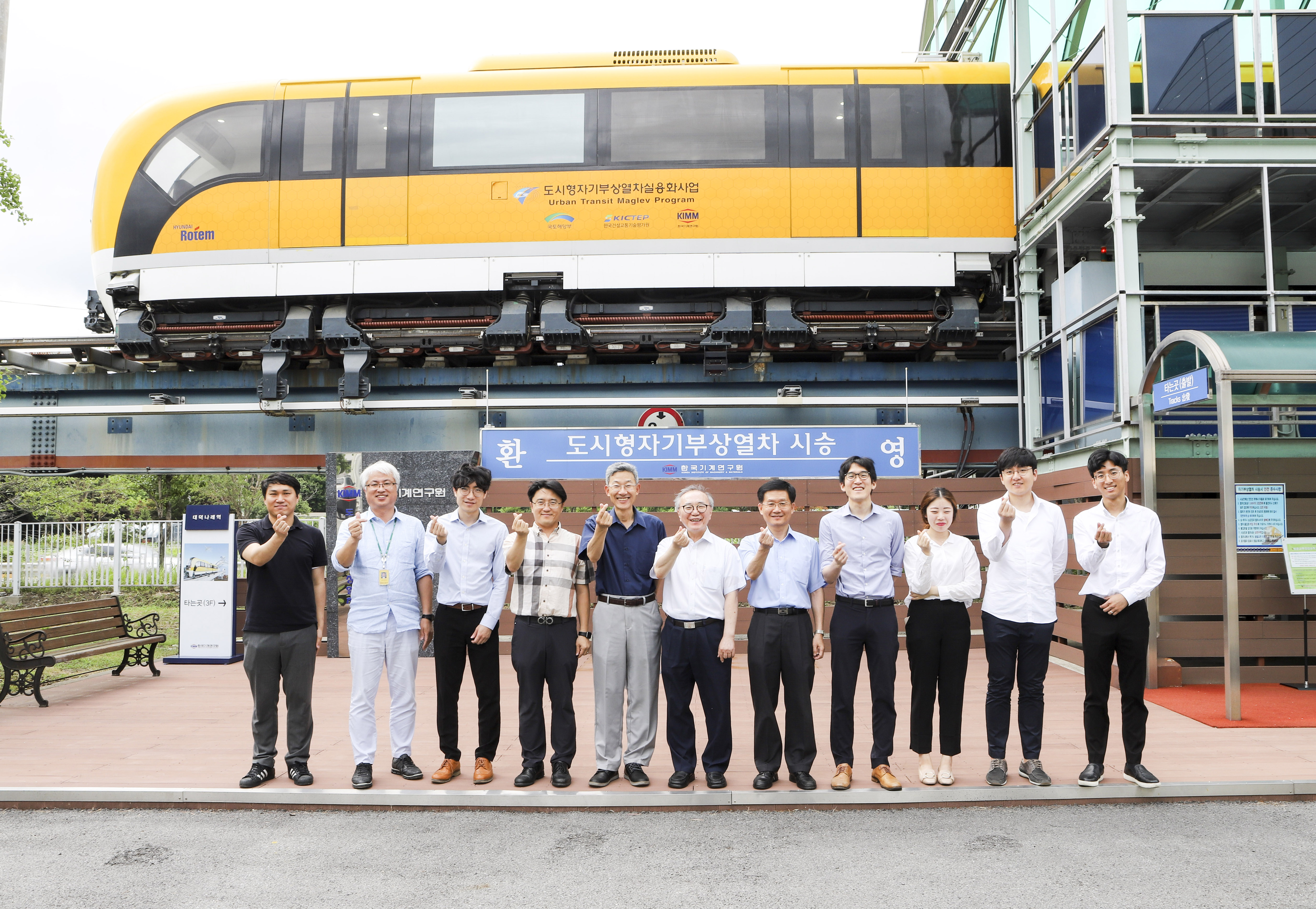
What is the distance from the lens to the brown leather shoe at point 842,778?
4.29m

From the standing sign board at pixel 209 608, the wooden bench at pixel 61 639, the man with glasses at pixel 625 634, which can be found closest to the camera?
the man with glasses at pixel 625 634

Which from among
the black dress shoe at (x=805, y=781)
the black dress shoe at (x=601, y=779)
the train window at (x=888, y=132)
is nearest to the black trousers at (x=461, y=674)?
the black dress shoe at (x=601, y=779)

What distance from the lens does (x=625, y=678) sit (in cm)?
454

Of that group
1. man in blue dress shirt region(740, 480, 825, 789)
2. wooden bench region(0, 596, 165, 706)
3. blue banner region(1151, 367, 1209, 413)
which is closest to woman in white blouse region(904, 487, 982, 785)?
man in blue dress shirt region(740, 480, 825, 789)

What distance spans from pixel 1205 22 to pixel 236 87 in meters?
10.3

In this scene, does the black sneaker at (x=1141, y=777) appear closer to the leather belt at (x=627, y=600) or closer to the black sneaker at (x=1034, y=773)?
the black sneaker at (x=1034, y=773)

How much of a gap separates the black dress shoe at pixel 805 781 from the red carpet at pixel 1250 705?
120 inches

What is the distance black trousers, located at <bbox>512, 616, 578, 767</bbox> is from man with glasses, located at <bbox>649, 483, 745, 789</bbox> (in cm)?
52

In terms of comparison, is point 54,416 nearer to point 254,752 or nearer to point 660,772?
point 254,752

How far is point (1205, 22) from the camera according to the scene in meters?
7.81

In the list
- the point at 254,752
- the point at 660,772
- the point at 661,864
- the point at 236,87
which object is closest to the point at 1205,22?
the point at 660,772

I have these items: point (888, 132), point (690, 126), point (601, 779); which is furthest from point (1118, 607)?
point (690, 126)

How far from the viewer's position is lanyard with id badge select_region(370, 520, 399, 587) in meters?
4.60

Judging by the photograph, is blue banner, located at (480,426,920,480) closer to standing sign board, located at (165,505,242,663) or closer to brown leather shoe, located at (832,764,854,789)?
standing sign board, located at (165,505,242,663)
